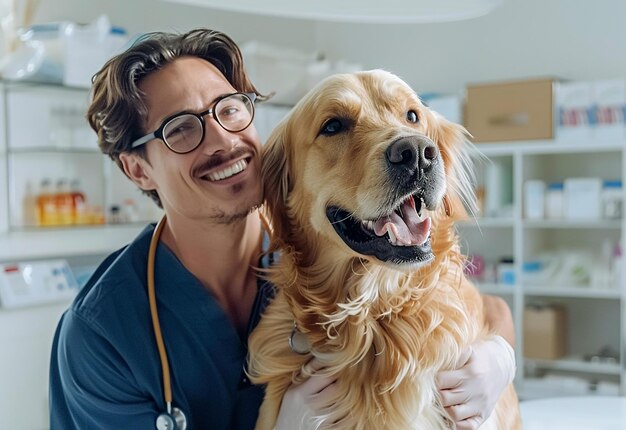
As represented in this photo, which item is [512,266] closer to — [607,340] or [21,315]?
[607,340]

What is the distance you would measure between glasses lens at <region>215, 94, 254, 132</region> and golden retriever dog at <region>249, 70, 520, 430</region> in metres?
0.11

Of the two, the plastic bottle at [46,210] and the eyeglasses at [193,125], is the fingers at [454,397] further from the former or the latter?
the plastic bottle at [46,210]

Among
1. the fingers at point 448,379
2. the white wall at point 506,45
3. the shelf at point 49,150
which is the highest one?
the white wall at point 506,45

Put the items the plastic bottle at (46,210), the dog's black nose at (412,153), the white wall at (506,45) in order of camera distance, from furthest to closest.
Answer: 1. the white wall at (506,45)
2. the plastic bottle at (46,210)
3. the dog's black nose at (412,153)

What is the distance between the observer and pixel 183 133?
146cm

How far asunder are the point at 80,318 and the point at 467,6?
928 millimetres

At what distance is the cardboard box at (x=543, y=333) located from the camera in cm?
444

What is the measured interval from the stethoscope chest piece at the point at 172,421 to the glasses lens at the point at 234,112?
56cm

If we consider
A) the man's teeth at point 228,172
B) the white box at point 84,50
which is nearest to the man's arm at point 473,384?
the man's teeth at point 228,172

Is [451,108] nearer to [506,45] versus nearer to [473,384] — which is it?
[506,45]

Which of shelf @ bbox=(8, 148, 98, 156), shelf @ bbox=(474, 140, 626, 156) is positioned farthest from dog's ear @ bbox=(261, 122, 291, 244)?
shelf @ bbox=(474, 140, 626, 156)

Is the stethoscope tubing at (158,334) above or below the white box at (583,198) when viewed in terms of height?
below

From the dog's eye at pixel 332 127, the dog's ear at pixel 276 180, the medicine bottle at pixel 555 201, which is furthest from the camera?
the medicine bottle at pixel 555 201

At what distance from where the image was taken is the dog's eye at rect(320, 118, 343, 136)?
4.52ft
